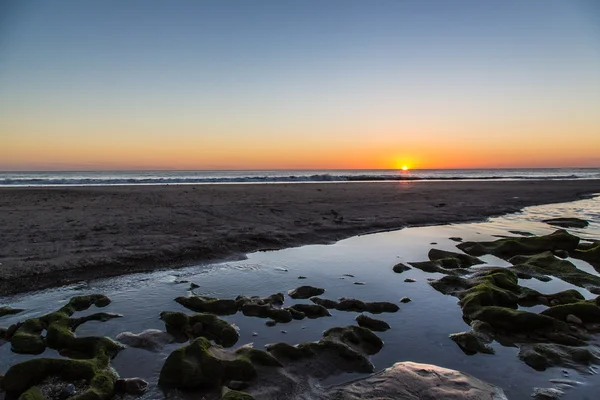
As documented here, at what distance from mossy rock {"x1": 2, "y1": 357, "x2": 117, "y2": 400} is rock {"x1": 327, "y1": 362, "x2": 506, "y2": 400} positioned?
283 centimetres

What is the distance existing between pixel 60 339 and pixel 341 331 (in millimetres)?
4462

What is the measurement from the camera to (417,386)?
16.5 ft

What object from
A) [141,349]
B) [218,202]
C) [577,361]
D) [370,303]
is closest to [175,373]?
[141,349]

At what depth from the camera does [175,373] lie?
5008 millimetres

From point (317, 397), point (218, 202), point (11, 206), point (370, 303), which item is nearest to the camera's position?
point (317, 397)

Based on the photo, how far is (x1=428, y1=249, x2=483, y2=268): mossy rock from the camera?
11.1m

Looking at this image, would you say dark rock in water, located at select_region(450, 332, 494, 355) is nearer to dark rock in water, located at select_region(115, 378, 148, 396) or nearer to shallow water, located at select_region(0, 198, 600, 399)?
shallow water, located at select_region(0, 198, 600, 399)

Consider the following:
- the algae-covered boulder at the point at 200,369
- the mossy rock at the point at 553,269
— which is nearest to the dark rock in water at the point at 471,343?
the algae-covered boulder at the point at 200,369

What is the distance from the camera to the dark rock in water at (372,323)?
6904 millimetres

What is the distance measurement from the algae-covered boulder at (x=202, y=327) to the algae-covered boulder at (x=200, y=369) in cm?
98

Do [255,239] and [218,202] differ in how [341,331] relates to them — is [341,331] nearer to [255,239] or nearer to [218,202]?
[255,239]

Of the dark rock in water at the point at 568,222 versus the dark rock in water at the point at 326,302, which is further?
the dark rock in water at the point at 568,222

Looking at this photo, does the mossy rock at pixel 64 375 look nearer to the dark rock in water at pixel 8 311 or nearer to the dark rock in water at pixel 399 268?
the dark rock in water at pixel 8 311

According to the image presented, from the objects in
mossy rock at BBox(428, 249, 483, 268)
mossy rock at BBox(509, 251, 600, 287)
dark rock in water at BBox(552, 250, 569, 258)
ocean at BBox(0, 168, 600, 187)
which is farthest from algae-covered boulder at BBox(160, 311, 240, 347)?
ocean at BBox(0, 168, 600, 187)
